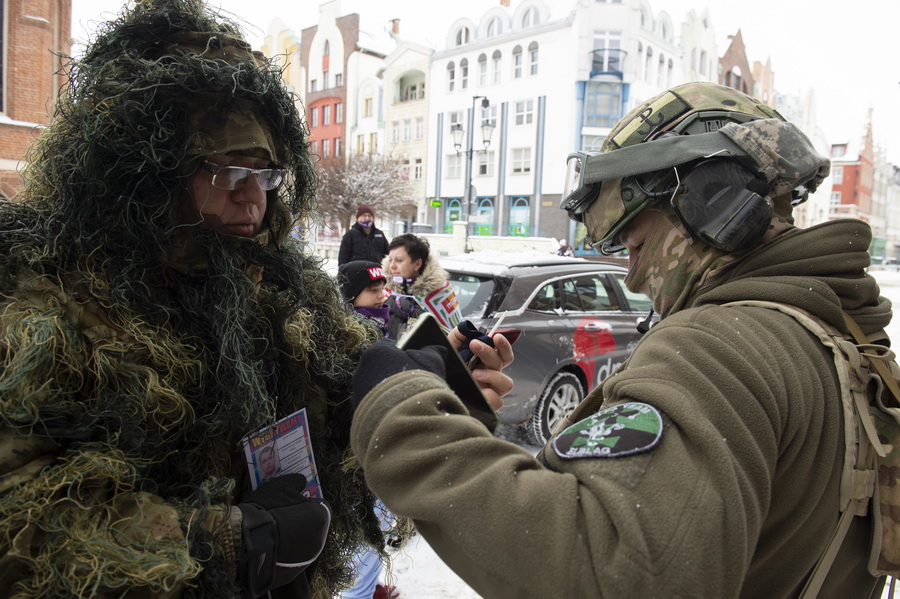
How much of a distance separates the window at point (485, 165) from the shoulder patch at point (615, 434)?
3338 centimetres

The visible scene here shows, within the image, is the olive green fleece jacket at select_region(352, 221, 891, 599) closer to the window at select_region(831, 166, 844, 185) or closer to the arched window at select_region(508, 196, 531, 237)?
the arched window at select_region(508, 196, 531, 237)

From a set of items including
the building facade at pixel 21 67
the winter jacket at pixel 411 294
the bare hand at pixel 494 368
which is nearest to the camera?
the bare hand at pixel 494 368

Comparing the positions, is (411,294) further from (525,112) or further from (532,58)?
(532,58)

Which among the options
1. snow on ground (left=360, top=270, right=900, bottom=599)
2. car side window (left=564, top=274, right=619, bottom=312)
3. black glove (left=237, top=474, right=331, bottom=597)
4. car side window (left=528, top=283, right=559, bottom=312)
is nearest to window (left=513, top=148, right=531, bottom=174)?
car side window (left=564, top=274, right=619, bottom=312)

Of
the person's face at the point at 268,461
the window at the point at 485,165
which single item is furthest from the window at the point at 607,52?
the person's face at the point at 268,461

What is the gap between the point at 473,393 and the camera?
1228 millimetres

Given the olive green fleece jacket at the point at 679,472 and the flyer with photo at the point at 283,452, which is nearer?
the olive green fleece jacket at the point at 679,472

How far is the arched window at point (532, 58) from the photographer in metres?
32.1

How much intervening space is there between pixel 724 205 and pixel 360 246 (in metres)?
6.61

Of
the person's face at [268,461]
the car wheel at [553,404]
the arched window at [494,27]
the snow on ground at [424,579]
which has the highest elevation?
the arched window at [494,27]

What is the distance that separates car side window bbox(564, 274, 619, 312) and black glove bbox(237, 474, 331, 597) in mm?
4661

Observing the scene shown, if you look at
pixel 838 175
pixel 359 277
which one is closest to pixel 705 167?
pixel 359 277

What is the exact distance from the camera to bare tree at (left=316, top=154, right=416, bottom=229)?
2850cm

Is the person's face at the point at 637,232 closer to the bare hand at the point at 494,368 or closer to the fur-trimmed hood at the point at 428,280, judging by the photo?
the bare hand at the point at 494,368
